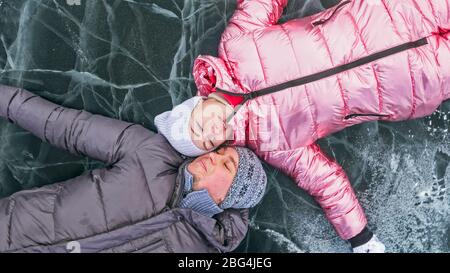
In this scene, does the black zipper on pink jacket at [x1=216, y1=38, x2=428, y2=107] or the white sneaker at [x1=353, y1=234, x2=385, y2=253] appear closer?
the black zipper on pink jacket at [x1=216, y1=38, x2=428, y2=107]

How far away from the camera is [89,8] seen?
56.7 inches

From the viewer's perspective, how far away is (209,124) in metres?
1.23

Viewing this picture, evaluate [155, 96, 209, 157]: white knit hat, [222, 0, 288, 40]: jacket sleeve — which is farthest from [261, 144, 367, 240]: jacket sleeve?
[222, 0, 288, 40]: jacket sleeve

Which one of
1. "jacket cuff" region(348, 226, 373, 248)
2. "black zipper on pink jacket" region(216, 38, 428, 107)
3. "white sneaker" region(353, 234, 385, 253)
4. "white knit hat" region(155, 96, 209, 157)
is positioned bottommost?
"white sneaker" region(353, 234, 385, 253)

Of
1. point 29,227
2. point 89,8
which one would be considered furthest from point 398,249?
point 89,8

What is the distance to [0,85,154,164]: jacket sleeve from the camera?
4.21 ft

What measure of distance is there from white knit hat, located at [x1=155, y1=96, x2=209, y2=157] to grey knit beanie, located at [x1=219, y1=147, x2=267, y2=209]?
108 millimetres

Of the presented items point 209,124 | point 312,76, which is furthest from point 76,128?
point 312,76

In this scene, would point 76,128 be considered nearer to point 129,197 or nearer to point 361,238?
point 129,197

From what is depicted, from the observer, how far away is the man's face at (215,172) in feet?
3.94

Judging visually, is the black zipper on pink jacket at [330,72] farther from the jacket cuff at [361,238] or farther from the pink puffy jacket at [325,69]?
the jacket cuff at [361,238]

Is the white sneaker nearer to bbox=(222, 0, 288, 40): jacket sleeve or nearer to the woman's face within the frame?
the woman's face

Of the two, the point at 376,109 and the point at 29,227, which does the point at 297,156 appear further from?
the point at 29,227

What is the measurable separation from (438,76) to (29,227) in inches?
43.0
